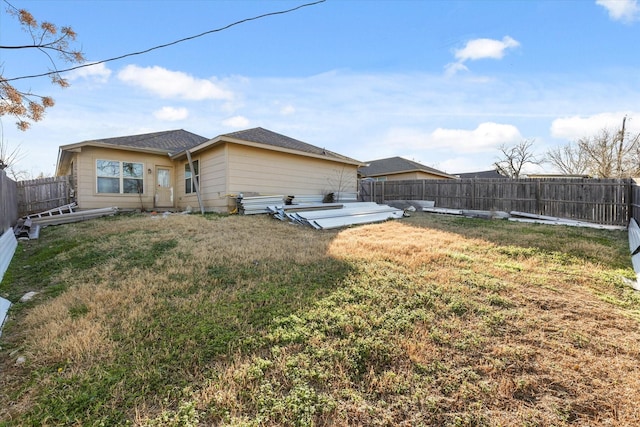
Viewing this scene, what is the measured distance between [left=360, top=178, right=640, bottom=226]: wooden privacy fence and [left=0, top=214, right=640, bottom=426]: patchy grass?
6.74 meters

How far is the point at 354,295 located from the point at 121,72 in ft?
30.3

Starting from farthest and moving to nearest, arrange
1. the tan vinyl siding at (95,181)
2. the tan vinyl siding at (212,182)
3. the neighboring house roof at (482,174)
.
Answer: the neighboring house roof at (482,174) → the tan vinyl siding at (95,181) → the tan vinyl siding at (212,182)

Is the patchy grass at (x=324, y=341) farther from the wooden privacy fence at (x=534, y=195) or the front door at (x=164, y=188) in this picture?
the front door at (x=164, y=188)

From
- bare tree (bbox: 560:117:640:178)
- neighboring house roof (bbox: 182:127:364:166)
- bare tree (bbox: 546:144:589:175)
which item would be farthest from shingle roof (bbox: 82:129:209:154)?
bare tree (bbox: 546:144:589:175)

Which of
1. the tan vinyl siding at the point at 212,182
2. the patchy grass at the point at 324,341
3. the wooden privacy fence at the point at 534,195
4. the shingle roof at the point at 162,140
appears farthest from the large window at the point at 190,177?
the wooden privacy fence at the point at 534,195

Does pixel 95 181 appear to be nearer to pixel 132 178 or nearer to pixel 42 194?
pixel 132 178

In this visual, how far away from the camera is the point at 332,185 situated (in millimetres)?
13758

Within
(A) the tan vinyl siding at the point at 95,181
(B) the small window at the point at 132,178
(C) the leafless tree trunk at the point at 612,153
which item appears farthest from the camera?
(C) the leafless tree trunk at the point at 612,153

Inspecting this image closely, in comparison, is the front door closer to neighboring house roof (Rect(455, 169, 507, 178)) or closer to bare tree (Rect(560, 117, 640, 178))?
neighboring house roof (Rect(455, 169, 507, 178))

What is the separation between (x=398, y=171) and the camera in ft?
70.5

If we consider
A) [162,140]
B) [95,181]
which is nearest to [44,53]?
[95,181]

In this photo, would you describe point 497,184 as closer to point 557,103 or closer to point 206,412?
point 557,103

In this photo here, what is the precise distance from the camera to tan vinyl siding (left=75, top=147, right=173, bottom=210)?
11.1 m

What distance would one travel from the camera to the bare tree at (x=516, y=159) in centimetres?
3112
